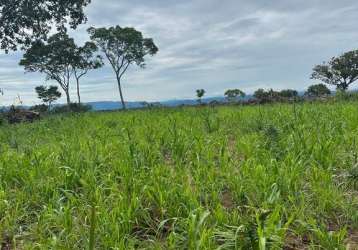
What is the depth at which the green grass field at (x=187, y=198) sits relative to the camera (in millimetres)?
2830

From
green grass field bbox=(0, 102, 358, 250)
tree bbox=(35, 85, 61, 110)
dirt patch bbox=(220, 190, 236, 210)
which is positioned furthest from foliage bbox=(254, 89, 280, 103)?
tree bbox=(35, 85, 61, 110)

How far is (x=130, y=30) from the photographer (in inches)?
2146

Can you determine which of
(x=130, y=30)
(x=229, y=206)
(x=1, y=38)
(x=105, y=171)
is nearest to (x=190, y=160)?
(x=105, y=171)

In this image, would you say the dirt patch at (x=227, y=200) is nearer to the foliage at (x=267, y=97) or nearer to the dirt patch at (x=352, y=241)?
the dirt patch at (x=352, y=241)

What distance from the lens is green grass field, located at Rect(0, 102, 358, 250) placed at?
9.29ft

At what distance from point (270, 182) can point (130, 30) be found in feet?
174

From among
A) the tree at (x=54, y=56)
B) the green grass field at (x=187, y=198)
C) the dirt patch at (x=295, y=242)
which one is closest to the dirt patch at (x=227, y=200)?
the green grass field at (x=187, y=198)

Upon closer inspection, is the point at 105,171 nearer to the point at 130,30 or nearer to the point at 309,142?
the point at 309,142

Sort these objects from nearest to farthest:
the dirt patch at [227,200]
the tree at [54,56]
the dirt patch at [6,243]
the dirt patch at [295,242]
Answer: the dirt patch at [295,242] < the dirt patch at [6,243] < the dirt patch at [227,200] < the tree at [54,56]

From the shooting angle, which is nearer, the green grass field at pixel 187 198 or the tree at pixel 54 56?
the green grass field at pixel 187 198

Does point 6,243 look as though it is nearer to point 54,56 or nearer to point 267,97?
point 267,97

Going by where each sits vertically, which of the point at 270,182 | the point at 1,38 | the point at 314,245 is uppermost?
the point at 1,38

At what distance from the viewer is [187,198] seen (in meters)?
3.35

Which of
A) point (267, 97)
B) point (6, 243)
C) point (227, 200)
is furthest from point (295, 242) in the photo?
point (267, 97)
